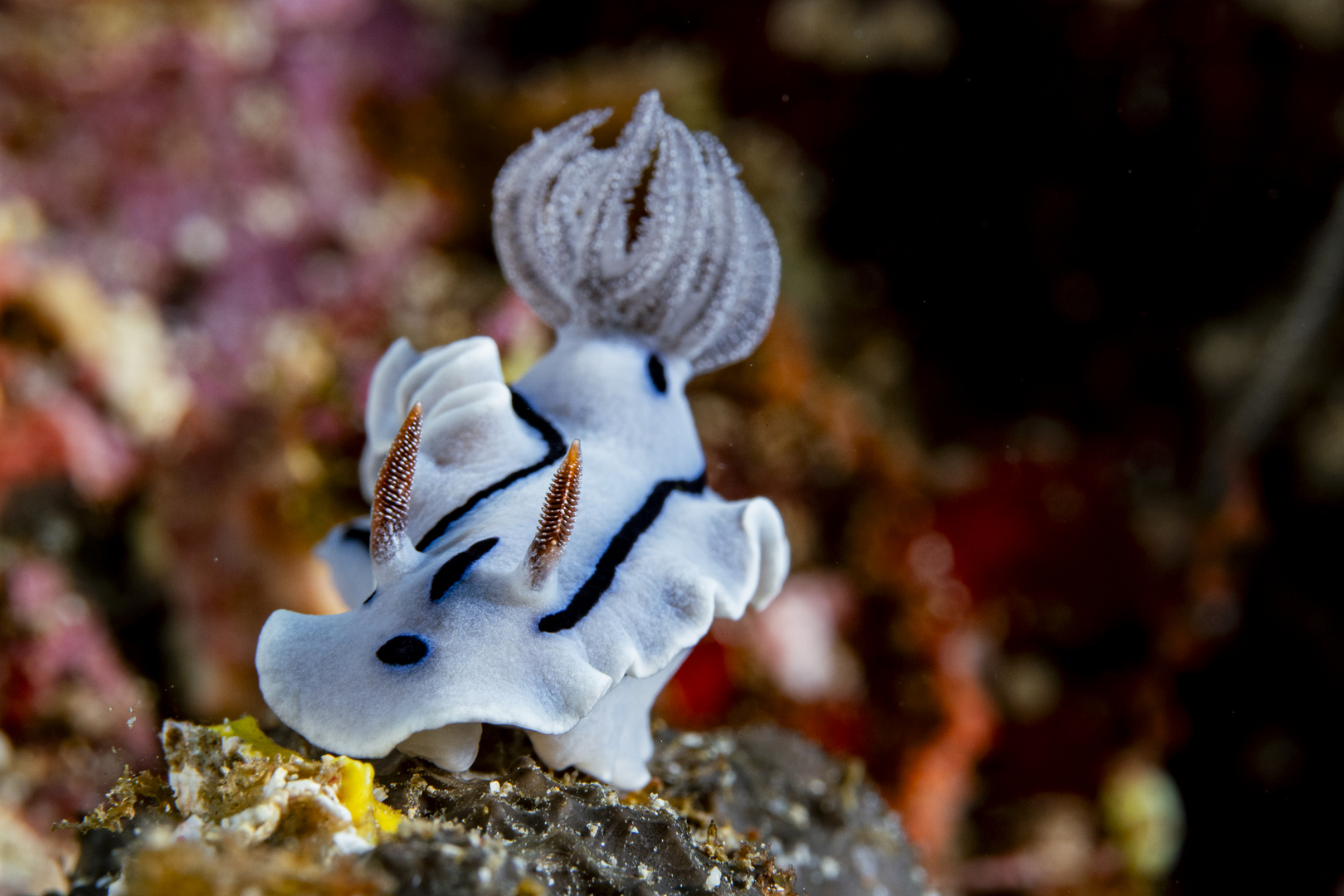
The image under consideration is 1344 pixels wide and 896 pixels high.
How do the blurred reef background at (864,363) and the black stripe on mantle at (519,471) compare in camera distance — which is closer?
the black stripe on mantle at (519,471)

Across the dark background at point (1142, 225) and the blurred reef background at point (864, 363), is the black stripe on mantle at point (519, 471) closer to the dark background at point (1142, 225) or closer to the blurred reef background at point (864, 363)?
the blurred reef background at point (864, 363)

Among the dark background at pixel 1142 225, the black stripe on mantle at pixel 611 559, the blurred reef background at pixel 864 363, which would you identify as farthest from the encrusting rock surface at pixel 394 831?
the dark background at pixel 1142 225

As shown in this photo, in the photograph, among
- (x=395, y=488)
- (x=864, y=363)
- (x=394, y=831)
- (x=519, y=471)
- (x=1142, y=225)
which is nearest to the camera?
(x=394, y=831)

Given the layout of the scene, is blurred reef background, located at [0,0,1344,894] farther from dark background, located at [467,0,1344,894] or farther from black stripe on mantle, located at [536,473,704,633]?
black stripe on mantle, located at [536,473,704,633]

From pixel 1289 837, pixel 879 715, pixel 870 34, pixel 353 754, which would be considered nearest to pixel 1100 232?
pixel 870 34

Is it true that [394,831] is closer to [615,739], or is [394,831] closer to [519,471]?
[615,739]

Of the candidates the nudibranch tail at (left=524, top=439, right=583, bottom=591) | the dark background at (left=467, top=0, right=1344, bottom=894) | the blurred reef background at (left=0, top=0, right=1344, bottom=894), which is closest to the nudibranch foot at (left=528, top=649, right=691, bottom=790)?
the nudibranch tail at (left=524, top=439, right=583, bottom=591)

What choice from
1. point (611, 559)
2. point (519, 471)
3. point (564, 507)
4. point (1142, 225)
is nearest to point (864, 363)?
point (1142, 225)
